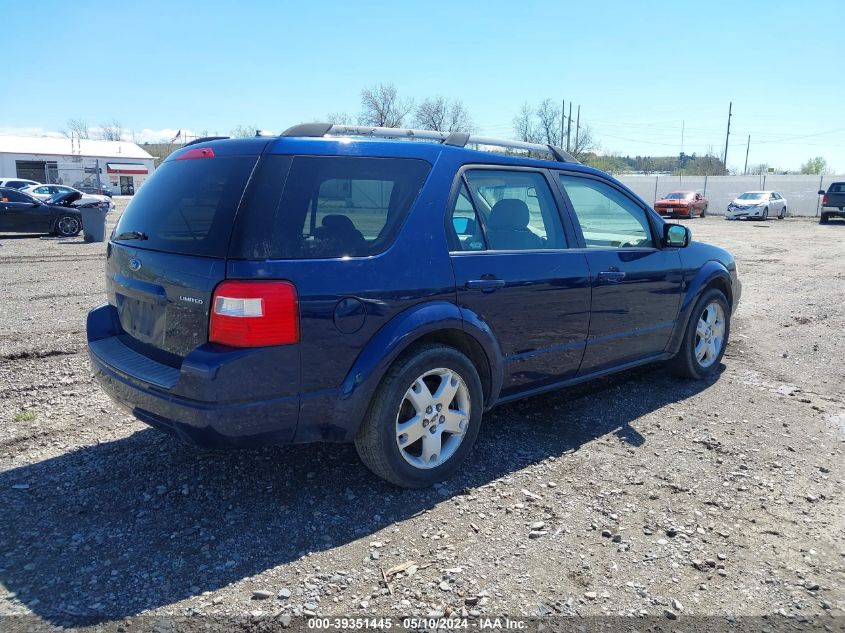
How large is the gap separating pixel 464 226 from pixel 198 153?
1.49 m

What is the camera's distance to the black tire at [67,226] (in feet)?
60.0

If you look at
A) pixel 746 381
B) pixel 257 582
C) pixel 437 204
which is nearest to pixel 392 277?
pixel 437 204

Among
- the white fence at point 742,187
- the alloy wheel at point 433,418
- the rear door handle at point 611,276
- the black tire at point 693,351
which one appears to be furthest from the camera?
the white fence at point 742,187

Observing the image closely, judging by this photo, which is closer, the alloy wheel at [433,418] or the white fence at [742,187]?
the alloy wheel at [433,418]

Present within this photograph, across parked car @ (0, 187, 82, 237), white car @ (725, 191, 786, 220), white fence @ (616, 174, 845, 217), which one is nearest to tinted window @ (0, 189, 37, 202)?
parked car @ (0, 187, 82, 237)

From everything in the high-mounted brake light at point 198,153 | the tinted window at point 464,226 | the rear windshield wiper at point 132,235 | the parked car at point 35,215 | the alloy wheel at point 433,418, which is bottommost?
the alloy wheel at point 433,418

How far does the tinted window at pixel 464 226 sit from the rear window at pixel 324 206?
272 millimetres

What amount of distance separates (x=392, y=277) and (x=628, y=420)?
2.31 m

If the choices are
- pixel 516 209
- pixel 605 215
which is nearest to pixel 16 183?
pixel 605 215

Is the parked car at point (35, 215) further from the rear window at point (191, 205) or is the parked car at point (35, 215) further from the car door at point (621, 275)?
the car door at point (621, 275)

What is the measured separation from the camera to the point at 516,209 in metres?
4.06

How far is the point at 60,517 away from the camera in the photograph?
10.5ft

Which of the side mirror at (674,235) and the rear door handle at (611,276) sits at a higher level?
the side mirror at (674,235)

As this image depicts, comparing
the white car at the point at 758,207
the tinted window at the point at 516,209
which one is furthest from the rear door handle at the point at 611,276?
the white car at the point at 758,207
